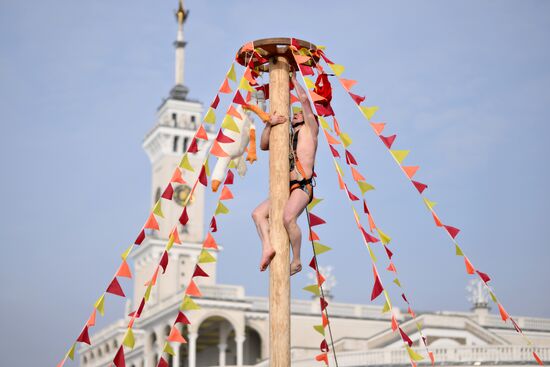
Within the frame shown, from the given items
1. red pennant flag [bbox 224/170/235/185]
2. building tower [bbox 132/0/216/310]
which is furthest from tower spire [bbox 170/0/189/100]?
red pennant flag [bbox 224/170/235/185]

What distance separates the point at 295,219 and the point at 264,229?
1.20 feet

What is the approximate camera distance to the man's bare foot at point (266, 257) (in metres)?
9.71

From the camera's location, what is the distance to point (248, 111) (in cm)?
1110

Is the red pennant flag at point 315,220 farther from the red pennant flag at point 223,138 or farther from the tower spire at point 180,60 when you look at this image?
the tower spire at point 180,60

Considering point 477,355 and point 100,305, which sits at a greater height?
point 477,355

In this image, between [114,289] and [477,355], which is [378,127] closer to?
[114,289]

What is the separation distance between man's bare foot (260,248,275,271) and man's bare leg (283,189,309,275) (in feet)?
0.89

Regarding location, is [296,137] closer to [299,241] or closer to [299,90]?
[299,90]

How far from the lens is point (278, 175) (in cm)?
1001

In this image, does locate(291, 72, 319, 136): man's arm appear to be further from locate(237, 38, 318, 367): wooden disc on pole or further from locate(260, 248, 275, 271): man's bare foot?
locate(260, 248, 275, 271): man's bare foot

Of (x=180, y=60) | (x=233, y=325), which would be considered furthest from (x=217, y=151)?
(x=180, y=60)

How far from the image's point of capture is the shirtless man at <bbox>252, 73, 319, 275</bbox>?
9.80 metres

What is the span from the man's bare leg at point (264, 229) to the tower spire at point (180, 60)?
68.0m

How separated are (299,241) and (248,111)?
1954mm
